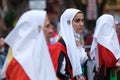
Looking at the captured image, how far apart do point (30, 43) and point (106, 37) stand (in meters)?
3.19

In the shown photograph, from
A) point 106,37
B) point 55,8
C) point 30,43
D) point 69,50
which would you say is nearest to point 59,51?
point 69,50

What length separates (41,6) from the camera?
1867 centimetres

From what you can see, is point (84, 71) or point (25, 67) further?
point (84, 71)

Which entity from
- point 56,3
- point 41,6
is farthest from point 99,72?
point 56,3

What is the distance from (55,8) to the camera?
36.2m

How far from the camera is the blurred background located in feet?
60.7

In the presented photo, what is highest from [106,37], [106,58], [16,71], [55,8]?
[16,71]

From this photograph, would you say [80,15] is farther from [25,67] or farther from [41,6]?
[41,6]

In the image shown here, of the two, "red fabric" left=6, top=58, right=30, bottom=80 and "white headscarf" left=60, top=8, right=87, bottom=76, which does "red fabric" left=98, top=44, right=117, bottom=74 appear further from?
"red fabric" left=6, top=58, right=30, bottom=80

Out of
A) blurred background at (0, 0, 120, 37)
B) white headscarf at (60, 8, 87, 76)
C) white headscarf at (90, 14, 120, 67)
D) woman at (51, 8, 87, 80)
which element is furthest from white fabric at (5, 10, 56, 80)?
blurred background at (0, 0, 120, 37)

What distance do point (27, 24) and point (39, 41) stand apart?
0.21m

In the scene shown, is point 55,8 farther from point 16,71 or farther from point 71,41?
point 16,71

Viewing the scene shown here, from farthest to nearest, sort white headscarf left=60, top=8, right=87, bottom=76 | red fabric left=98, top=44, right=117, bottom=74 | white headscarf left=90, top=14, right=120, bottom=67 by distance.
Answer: white headscarf left=90, top=14, right=120, bottom=67 < red fabric left=98, top=44, right=117, bottom=74 < white headscarf left=60, top=8, right=87, bottom=76

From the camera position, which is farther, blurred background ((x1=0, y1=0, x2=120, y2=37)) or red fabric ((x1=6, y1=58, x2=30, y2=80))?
blurred background ((x1=0, y1=0, x2=120, y2=37))
